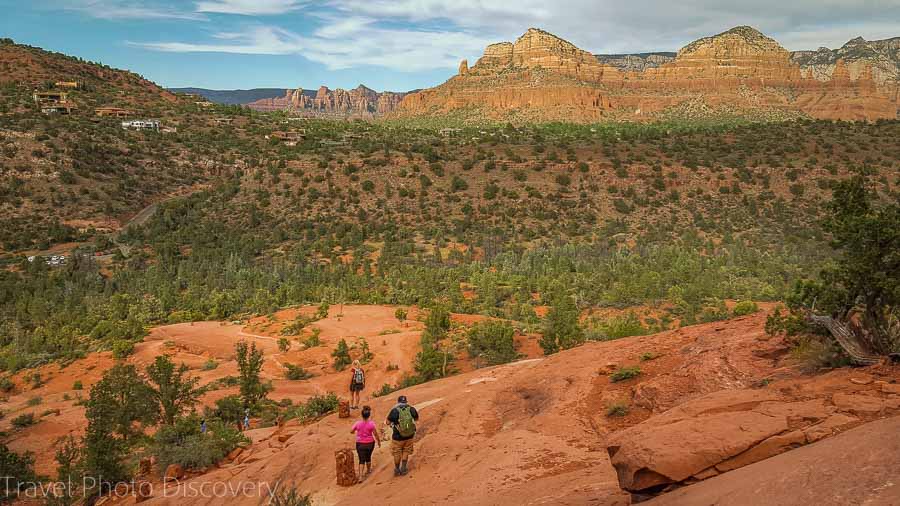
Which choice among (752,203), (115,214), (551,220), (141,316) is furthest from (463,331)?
(115,214)

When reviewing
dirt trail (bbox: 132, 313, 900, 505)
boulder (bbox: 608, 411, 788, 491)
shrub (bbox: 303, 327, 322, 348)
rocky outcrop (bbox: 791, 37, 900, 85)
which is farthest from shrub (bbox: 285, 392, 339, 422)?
rocky outcrop (bbox: 791, 37, 900, 85)

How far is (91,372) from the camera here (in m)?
21.8

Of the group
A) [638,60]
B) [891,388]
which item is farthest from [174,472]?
[638,60]

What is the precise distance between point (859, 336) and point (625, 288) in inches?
787

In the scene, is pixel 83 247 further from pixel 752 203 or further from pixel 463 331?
pixel 752 203

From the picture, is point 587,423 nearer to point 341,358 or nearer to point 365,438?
point 365,438

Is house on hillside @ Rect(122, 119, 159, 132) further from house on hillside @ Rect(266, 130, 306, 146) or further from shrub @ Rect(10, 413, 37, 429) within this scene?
shrub @ Rect(10, 413, 37, 429)

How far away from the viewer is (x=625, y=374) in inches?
361

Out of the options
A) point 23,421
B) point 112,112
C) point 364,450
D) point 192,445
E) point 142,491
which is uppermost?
point 112,112

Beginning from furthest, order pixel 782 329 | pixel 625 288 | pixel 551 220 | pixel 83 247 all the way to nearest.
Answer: pixel 551 220, pixel 83 247, pixel 625 288, pixel 782 329

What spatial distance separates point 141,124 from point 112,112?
6361 millimetres

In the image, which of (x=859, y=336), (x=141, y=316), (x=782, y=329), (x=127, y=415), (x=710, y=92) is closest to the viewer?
(x=859, y=336)

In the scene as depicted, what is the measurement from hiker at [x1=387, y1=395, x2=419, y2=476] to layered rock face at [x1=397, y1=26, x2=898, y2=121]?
106 m

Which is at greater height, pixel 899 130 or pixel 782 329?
pixel 899 130
